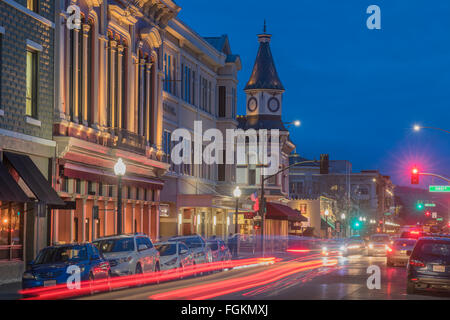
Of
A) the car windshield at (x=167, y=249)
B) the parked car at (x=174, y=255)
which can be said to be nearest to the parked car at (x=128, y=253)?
the parked car at (x=174, y=255)

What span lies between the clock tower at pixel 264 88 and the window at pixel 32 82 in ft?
154

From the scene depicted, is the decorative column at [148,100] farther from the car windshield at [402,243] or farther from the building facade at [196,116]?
the car windshield at [402,243]

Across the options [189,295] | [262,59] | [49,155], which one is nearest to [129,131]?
[49,155]

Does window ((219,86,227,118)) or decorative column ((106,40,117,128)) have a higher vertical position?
window ((219,86,227,118))

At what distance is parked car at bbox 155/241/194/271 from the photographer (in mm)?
31656

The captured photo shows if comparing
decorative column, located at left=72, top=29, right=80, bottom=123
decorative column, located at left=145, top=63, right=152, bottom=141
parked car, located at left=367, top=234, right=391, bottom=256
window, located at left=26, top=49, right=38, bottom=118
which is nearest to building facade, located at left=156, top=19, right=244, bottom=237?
decorative column, located at left=145, top=63, right=152, bottom=141

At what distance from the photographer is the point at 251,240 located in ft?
198

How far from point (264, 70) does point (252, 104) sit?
344 cm

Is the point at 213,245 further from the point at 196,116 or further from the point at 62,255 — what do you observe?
the point at 196,116

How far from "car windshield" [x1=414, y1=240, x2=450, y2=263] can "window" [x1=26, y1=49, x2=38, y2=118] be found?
1537 cm

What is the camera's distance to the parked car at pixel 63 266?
76.2 feet

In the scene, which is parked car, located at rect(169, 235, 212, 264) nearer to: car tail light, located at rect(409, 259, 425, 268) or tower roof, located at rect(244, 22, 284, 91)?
car tail light, located at rect(409, 259, 425, 268)

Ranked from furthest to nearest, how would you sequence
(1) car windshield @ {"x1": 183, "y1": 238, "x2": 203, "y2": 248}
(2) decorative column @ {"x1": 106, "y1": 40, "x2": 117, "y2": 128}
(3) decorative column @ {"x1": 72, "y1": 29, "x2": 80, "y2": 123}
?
(2) decorative column @ {"x1": 106, "y1": 40, "x2": 117, "y2": 128}
(1) car windshield @ {"x1": 183, "y1": 238, "x2": 203, "y2": 248}
(3) decorative column @ {"x1": 72, "y1": 29, "x2": 80, "y2": 123}

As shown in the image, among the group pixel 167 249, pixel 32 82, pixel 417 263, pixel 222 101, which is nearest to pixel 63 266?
pixel 167 249
